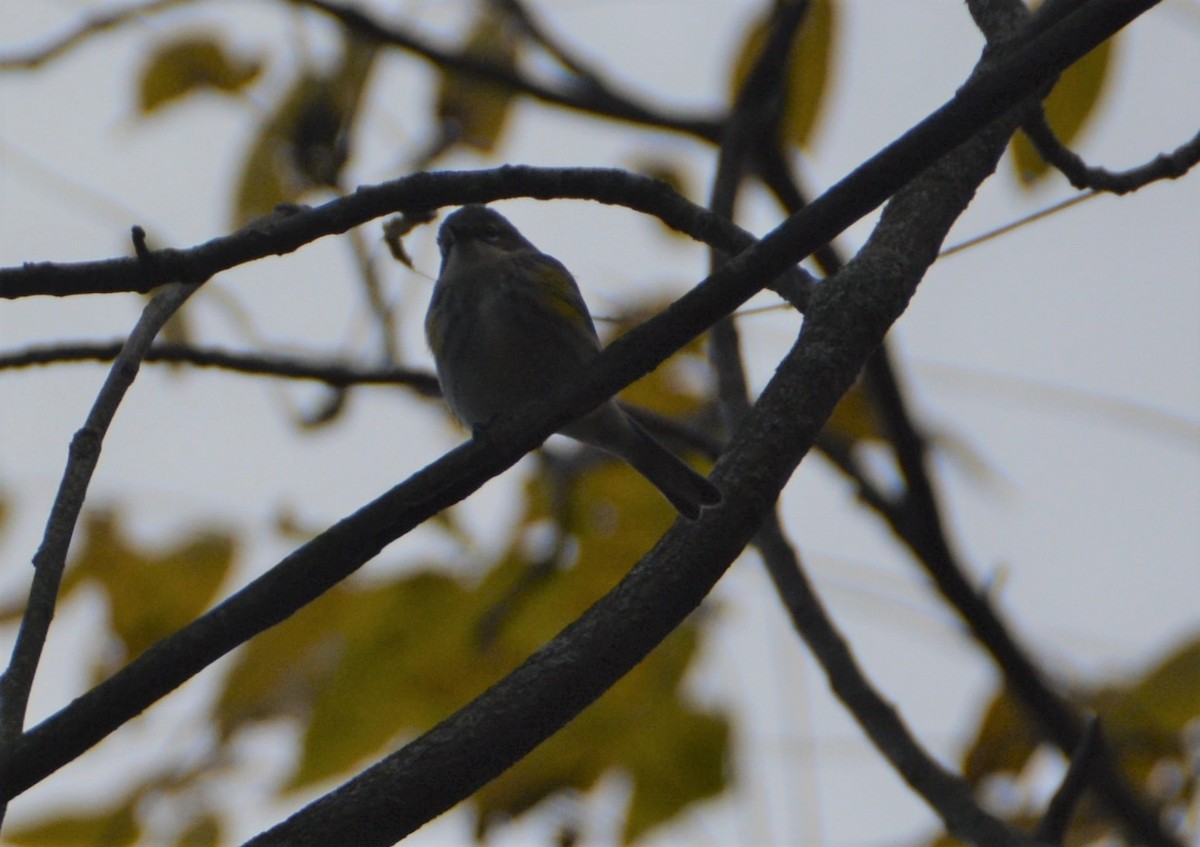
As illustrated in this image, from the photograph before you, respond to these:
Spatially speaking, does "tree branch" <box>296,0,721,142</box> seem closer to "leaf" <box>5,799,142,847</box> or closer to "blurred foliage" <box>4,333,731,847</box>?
"blurred foliage" <box>4,333,731,847</box>

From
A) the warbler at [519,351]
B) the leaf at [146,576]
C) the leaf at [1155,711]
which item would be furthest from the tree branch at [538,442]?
the leaf at [146,576]

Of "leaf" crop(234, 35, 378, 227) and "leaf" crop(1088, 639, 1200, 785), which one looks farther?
"leaf" crop(234, 35, 378, 227)

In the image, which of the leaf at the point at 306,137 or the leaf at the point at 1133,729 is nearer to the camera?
the leaf at the point at 1133,729

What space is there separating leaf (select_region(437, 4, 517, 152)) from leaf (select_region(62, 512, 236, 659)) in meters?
1.61

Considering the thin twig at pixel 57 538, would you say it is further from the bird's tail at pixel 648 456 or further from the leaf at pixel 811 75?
the leaf at pixel 811 75

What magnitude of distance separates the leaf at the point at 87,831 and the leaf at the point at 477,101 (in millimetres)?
2370

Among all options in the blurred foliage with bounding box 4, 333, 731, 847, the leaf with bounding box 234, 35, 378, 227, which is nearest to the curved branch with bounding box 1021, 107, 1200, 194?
the blurred foliage with bounding box 4, 333, 731, 847

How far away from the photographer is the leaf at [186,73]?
4273mm

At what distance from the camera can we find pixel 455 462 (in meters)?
2.17

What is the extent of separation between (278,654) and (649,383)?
1522 mm

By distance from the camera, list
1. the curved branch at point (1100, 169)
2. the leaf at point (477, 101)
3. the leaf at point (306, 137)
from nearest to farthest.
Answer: the curved branch at point (1100, 169), the leaf at point (306, 137), the leaf at point (477, 101)

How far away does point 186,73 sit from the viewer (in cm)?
429

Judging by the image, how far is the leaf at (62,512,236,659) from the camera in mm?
3719

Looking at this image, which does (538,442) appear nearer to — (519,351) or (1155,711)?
(519,351)
